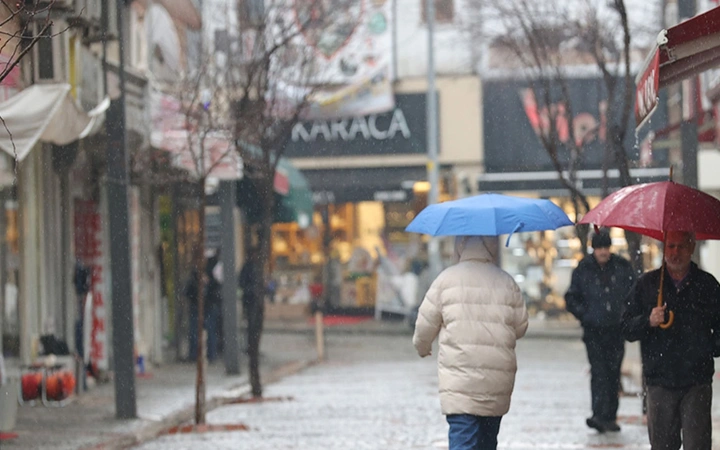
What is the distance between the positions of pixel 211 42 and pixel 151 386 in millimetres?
5875

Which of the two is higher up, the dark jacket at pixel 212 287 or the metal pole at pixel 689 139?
the metal pole at pixel 689 139

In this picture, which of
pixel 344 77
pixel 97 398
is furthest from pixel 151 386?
pixel 344 77

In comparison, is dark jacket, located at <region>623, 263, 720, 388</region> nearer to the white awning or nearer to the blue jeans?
the blue jeans

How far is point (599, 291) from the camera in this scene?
10984mm

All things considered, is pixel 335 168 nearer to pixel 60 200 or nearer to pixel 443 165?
pixel 443 165

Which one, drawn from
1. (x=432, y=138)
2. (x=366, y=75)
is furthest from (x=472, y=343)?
(x=366, y=75)

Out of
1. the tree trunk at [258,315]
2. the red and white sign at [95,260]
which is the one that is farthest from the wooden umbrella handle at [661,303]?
the red and white sign at [95,260]

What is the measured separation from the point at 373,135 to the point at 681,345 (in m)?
25.1

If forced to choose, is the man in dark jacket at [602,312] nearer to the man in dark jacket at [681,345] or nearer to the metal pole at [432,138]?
the man in dark jacket at [681,345]

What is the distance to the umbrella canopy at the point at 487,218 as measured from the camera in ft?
25.0

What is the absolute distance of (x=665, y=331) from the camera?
23.5 ft

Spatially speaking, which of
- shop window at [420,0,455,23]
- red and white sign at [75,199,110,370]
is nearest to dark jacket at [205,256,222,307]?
red and white sign at [75,199,110,370]

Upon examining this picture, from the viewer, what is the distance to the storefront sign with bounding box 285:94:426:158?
105ft

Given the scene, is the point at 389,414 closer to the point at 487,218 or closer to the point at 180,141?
the point at 180,141
